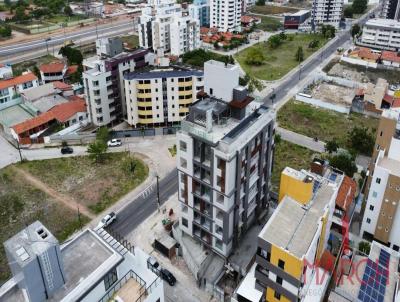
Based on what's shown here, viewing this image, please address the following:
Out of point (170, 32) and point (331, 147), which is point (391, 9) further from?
point (331, 147)

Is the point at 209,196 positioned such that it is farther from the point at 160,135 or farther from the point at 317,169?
the point at 160,135

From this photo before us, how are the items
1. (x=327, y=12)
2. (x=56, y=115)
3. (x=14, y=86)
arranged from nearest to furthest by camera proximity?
(x=56, y=115), (x=14, y=86), (x=327, y=12)

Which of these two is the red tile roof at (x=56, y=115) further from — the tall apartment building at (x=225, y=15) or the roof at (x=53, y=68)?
the tall apartment building at (x=225, y=15)

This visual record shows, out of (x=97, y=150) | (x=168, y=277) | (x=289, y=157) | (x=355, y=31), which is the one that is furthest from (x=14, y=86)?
(x=355, y=31)

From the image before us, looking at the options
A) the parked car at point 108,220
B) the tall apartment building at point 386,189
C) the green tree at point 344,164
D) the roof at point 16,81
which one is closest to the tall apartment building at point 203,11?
the roof at point 16,81

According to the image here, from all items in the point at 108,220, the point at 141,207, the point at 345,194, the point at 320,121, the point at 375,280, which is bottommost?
the point at 141,207
